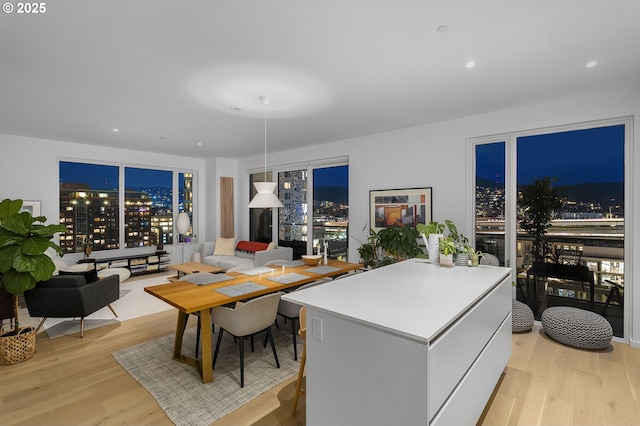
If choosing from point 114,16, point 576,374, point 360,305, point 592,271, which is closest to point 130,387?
point 360,305

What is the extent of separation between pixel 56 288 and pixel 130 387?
1673 mm

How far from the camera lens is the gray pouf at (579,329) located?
3.07 metres

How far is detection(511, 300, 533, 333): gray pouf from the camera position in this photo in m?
3.52

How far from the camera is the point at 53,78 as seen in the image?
2855 millimetres

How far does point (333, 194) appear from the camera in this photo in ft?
19.4

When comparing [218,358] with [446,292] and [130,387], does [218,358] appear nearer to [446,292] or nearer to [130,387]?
[130,387]

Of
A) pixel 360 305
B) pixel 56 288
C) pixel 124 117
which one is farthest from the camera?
pixel 124 117

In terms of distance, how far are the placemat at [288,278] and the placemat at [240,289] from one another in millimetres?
238

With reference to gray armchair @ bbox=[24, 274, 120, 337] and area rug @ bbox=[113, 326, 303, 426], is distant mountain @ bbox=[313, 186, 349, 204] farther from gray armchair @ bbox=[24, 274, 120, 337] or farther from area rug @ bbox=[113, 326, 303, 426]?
gray armchair @ bbox=[24, 274, 120, 337]

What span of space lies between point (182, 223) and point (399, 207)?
4.89 m

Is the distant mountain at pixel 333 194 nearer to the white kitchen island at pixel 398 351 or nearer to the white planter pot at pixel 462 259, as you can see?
the white planter pot at pixel 462 259

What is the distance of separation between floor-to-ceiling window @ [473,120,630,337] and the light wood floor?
2.33 ft

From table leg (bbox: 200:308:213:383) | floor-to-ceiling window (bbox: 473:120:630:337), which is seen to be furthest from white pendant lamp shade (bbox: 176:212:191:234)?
floor-to-ceiling window (bbox: 473:120:630:337)

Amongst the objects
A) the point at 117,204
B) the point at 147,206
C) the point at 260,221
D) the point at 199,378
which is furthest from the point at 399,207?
the point at 117,204
